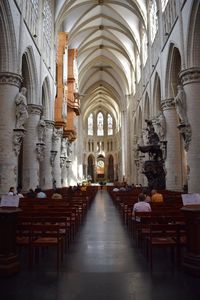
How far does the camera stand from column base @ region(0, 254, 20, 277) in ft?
15.9

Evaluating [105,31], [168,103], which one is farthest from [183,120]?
[105,31]

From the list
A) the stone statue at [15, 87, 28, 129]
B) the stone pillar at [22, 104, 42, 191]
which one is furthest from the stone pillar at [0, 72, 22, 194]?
the stone pillar at [22, 104, 42, 191]

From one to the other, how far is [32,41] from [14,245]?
1548 centimetres

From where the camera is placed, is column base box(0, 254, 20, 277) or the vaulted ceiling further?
the vaulted ceiling

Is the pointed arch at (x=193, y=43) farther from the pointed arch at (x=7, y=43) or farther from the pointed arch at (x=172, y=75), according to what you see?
the pointed arch at (x=7, y=43)

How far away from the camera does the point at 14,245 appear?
523 cm

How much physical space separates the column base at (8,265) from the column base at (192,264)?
2910 mm

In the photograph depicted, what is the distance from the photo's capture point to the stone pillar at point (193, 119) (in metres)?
13.4

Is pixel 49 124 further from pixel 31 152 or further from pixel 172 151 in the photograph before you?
pixel 172 151

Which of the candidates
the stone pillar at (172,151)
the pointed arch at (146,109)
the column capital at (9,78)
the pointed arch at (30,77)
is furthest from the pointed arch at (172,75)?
the column capital at (9,78)

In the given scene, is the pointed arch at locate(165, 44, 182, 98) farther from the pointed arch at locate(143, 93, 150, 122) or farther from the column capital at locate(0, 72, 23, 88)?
the column capital at locate(0, 72, 23, 88)

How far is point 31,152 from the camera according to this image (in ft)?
61.0

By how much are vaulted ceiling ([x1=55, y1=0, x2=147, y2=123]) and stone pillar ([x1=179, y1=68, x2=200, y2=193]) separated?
49.7 feet

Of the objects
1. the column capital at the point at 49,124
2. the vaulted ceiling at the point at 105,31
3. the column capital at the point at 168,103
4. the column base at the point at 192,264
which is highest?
the vaulted ceiling at the point at 105,31
